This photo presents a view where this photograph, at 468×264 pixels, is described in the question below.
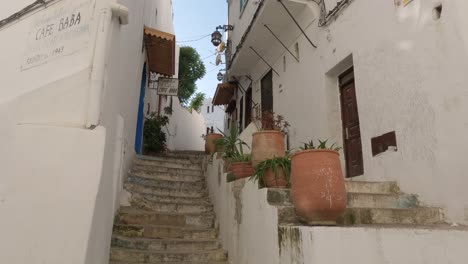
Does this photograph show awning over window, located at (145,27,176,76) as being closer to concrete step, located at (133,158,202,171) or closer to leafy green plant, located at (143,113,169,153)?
leafy green plant, located at (143,113,169,153)

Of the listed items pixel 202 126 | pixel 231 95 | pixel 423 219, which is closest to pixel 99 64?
pixel 423 219

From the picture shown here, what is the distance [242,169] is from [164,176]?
9.14ft

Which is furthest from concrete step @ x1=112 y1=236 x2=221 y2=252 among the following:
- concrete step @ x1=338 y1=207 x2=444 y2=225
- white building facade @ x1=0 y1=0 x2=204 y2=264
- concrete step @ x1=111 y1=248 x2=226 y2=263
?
concrete step @ x1=338 y1=207 x2=444 y2=225

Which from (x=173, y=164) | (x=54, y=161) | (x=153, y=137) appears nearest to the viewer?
(x=54, y=161)

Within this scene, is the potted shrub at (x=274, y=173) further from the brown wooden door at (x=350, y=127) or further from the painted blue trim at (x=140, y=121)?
the painted blue trim at (x=140, y=121)

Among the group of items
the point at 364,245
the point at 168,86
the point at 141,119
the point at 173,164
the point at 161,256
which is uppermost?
the point at 168,86

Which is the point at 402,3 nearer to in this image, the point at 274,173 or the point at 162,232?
the point at 274,173

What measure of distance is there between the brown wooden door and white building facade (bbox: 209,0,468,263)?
0.06 ft

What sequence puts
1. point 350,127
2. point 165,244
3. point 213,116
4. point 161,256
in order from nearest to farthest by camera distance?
point 161,256, point 165,244, point 350,127, point 213,116

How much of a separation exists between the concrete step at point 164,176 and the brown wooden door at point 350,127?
296cm

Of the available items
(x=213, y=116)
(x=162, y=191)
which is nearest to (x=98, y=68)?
(x=162, y=191)

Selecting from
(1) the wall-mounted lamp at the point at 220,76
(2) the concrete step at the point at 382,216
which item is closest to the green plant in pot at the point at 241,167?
(2) the concrete step at the point at 382,216

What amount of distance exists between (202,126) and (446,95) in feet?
59.8

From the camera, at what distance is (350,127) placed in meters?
5.61
